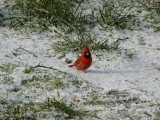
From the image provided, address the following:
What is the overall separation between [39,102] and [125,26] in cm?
286

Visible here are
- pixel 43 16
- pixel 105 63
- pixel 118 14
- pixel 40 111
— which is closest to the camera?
pixel 40 111

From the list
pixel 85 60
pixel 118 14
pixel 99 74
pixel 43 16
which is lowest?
pixel 99 74

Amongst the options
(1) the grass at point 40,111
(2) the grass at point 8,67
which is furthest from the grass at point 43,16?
(1) the grass at point 40,111

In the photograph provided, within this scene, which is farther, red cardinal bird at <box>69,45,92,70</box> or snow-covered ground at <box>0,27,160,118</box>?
red cardinal bird at <box>69,45,92,70</box>

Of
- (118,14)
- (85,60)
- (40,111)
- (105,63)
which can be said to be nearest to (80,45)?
(105,63)

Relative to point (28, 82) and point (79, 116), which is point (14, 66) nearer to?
point (28, 82)

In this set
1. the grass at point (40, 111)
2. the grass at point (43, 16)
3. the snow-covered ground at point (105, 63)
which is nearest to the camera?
the grass at point (40, 111)

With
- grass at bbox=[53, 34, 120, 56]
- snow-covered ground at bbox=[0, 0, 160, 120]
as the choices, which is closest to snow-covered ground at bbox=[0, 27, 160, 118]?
snow-covered ground at bbox=[0, 0, 160, 120]

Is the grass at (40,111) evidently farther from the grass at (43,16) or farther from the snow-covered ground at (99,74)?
the grass at (43,16)

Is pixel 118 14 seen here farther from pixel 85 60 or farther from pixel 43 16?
pixel 85 60

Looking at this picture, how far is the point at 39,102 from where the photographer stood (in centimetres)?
332

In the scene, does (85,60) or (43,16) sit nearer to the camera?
(85,60)

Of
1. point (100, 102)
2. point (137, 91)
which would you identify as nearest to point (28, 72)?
point (100, 102)

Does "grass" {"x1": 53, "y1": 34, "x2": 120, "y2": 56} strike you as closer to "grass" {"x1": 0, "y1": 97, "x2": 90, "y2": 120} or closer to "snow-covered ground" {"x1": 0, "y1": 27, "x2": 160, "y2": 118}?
"snow-covered ground" {"x1": 0, "y1": 27, "x2": 160, "y2": 118}
